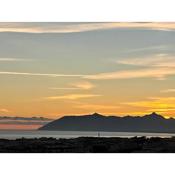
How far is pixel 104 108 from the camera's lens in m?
8.71

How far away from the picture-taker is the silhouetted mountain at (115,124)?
8.66 m

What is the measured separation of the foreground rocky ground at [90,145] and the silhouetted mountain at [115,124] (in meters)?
0.11

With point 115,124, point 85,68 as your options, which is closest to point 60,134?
point 115,124

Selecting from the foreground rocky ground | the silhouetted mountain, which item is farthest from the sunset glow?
the foreground rocky ground

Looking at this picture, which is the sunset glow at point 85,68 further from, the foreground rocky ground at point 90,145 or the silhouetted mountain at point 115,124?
the foreground rocky ground at point 90,145

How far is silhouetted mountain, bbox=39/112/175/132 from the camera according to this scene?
866cm

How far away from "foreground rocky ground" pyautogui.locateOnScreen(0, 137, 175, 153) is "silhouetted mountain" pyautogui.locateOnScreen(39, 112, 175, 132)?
4.5 inches

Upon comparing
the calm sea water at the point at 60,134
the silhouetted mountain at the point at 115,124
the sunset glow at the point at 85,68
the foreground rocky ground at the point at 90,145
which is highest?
the sunset glow at the point at 85,68

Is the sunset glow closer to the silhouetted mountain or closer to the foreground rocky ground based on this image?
the silhouetted mountain

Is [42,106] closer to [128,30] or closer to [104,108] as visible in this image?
[104,108]

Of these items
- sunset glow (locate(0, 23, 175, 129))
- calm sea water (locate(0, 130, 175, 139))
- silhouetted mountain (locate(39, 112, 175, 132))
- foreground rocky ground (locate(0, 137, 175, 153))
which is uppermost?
sunset glow (locate(0, 23, 175, 129))

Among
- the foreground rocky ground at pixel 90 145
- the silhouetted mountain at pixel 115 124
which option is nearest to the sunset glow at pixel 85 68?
the silhouetted mountain at pixel 115 124
